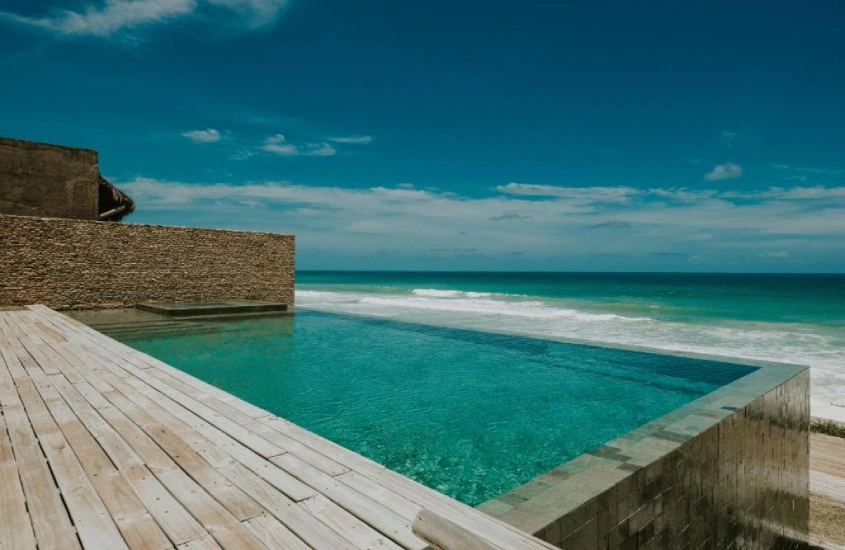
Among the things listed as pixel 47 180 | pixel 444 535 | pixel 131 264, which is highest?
pixel 47 180

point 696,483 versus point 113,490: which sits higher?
point 113,490

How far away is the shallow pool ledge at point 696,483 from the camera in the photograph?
7.33 ft

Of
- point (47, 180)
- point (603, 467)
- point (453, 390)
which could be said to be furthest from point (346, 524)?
point (47, 180)

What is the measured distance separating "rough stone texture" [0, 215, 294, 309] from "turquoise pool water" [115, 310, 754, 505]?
4.46 meters

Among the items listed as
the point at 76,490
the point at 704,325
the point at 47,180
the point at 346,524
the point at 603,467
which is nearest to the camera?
the point at 346,524

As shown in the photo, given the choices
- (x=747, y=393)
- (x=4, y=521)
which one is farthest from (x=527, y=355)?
(x=4, y=521)

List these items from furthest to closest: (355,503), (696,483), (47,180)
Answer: (47,180) → (696,483) → (355,503)

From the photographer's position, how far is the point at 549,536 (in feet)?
6.55

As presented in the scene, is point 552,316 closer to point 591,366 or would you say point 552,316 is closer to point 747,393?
point 591,366

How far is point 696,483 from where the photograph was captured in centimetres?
326

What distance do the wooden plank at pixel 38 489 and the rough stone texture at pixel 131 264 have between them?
888 centimetres

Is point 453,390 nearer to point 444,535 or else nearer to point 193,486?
point 193,486

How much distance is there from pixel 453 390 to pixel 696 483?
2.35 metres

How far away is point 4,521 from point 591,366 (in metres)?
5.69
